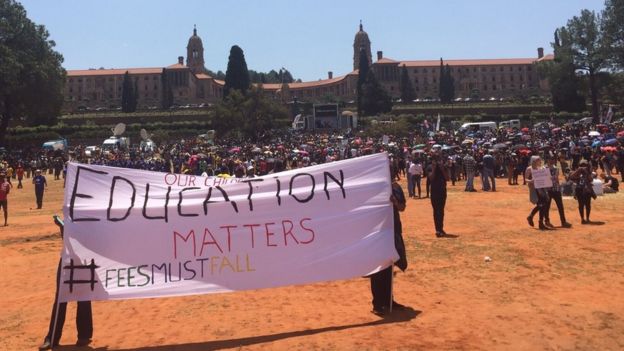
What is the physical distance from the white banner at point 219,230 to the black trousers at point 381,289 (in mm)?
330

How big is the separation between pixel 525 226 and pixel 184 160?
26.6m

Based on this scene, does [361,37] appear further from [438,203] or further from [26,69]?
[438,203]

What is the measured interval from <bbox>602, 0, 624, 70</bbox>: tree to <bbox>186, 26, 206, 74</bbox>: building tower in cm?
10901

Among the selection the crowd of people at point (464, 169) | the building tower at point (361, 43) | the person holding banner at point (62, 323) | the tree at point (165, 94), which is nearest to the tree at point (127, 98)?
the tree at point (165, 94)

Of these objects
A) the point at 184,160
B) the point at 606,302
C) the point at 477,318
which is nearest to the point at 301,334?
the point at 477,318

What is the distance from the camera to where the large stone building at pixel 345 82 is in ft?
430

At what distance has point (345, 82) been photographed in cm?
13725

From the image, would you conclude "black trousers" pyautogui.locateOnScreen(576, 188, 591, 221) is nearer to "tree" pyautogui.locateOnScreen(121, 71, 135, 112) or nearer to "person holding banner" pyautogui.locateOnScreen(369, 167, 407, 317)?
"person holding banner" pyautogui.locateOnScreen(369, 167, 407, 317)

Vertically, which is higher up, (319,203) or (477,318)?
(319,203)

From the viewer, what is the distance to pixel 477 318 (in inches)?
253

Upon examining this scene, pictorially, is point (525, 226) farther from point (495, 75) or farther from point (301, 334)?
point (495, 75)

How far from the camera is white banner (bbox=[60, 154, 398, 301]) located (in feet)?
19.2

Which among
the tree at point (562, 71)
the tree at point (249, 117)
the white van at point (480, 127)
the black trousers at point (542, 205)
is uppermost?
the tree at point (562, 71)

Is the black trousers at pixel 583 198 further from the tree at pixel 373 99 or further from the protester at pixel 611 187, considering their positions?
the tree at pixel 373 99
